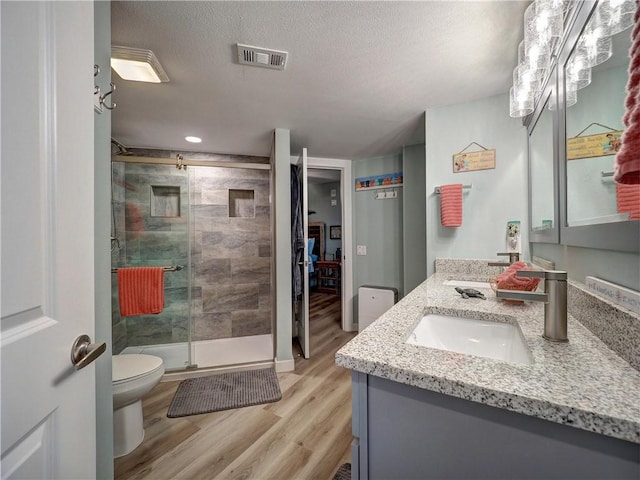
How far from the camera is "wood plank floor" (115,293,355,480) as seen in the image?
1256 millimetres

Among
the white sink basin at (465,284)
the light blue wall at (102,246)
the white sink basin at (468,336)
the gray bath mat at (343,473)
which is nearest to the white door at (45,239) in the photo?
the light blue wall at (102,246)

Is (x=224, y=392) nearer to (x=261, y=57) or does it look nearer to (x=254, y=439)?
(x=254, y=439)

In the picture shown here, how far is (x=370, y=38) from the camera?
1207 millimetres

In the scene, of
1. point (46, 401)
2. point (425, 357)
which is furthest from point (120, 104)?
point (425, 357)

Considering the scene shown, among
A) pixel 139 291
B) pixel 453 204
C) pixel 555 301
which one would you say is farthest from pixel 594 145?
pixel 139 291

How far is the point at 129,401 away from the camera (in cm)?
137

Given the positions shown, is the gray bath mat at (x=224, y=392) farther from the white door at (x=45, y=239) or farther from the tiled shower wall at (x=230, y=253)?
the white door at (x=45, y=239)

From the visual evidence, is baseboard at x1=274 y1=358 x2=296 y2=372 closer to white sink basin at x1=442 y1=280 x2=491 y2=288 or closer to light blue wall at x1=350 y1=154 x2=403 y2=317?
light blue wall at x1=350 y1=154 x2=403 y2=317

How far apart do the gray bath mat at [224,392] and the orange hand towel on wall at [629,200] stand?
6.78 ft

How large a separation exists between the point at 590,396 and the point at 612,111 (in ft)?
2.56

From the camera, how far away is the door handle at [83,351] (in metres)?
0.51

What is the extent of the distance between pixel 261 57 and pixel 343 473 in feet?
7.38

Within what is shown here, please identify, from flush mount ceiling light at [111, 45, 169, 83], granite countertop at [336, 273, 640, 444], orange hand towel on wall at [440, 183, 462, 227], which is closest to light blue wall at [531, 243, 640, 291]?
granite countertop at [336, 273, 640, 444]

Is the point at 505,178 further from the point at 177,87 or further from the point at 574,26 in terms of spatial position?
the point at 177,87
